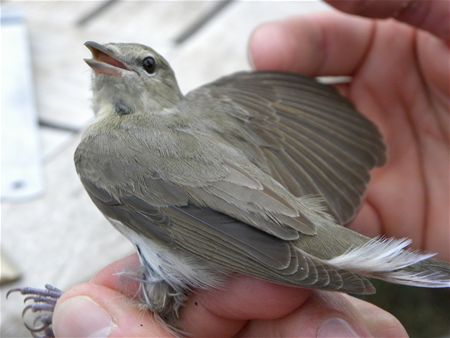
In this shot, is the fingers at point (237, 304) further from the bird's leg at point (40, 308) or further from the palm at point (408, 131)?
the palm at point (408, 131)

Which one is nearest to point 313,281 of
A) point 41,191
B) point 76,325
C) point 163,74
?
point 76,325

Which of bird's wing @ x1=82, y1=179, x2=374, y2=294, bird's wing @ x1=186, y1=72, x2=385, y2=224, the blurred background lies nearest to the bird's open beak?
bird's wing @ x1=186, y1=72, x2=385, y2=224

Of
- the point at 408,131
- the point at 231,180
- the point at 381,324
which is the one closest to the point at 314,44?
the point at 408,131

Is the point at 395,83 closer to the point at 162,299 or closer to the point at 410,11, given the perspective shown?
the point at 410,11

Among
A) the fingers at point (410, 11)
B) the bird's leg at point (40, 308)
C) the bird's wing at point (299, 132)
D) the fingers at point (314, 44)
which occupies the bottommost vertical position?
the bird's leg at point (40, 308)

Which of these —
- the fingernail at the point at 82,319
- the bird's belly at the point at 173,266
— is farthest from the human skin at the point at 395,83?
the fingernail at the point at 82,319

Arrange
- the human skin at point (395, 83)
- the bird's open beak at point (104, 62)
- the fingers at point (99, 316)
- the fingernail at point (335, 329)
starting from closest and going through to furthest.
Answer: the fingernail at point (335, 329) < the fingers at point (99, 316) < the bird's open beak at point (104, 62) < the human skin at point (395, 83)

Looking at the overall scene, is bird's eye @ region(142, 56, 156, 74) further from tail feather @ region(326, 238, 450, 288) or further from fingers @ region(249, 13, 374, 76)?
tail feather @ region(326, 238, 450, 288)
